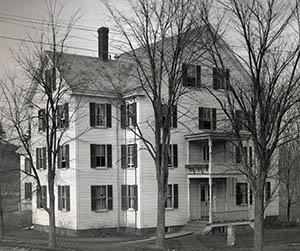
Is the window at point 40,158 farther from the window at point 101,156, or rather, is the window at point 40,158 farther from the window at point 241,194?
the window at point 241,194

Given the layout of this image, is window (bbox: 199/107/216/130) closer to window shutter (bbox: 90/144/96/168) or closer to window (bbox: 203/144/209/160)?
window (bbox: 203/144/209/160)

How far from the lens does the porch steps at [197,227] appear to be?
30.6m

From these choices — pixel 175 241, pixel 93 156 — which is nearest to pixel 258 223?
pixel 175 241

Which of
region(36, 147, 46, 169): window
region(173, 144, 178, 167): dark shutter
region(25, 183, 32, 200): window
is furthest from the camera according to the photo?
region(25, 183, 32, 200): window

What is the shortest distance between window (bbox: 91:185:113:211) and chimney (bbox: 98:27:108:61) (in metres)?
9.74

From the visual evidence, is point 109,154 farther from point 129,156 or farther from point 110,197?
point 110,197

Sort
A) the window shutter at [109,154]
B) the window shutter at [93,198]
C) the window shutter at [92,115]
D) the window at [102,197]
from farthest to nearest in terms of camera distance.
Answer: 1. the window shutter at [109,154]
2. the window shutter at [92,115]
3. the window at [102,197]
4. the window shutter at [93,198]

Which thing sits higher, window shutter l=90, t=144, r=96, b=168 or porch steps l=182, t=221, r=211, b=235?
window shutter l=90, t=144, r=96, b=168

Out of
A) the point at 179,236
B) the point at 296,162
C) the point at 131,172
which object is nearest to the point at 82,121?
the point at 131,172

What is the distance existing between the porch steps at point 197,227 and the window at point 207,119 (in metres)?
6.46

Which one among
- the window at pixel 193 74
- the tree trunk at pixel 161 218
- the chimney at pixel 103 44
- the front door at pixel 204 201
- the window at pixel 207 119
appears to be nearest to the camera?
the window at pixel 193 74

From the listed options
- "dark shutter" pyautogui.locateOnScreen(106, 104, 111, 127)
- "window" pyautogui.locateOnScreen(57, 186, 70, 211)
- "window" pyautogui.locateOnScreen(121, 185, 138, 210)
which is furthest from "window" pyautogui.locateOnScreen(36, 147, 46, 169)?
"window" pyautogui.locateOnScreen(121, 185, 138, 210)

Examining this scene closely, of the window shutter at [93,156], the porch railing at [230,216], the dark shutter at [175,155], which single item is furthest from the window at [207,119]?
the window shutter at [93,156]

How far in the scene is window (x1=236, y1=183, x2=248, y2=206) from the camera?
35.2 m
